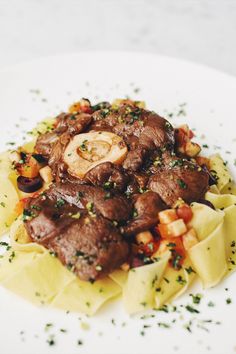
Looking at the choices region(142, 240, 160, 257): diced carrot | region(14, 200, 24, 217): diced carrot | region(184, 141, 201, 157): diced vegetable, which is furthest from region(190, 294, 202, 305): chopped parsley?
region(14, 200, 24, 217): diced carrot

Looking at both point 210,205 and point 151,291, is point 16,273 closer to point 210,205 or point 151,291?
point 151,291

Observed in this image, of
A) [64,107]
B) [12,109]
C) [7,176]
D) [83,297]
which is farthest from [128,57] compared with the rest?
[83,297]

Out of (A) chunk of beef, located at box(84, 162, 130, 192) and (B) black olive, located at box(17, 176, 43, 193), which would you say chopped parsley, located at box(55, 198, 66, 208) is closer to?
(A) chunk of beef, located at box(84, 162, 130, 192)

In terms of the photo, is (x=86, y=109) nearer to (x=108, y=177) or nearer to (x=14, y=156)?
(x=14, y=156)

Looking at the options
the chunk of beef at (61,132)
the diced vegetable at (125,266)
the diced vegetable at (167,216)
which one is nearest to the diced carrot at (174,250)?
the diced vegetable at (167,216)

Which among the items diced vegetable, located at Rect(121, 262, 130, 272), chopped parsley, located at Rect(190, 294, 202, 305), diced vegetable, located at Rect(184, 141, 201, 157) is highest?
diced vegetable, located at Rect(184, 141, 201, 157)

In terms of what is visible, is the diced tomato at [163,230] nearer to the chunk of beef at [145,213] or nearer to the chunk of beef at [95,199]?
the chunk of beef at [145,213]

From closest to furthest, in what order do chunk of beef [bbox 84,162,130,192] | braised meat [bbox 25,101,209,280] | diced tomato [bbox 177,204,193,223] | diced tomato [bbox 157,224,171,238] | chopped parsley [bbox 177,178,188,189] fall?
braised meat [bbox 25,101,209,280] < diced tomato [bbox 157,224,171,238] < diced tomato [bbox 177,204,193,223] < chopped parsley [bbox 177,178,188,189] < chunk of beef [bbox 84,162,130,192]
